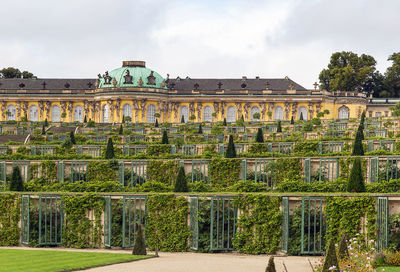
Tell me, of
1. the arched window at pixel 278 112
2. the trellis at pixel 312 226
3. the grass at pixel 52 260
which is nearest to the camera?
the grass at pixel 52 260

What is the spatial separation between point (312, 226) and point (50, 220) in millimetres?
8081

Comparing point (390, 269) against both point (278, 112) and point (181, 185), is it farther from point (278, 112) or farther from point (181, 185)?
point (278, 112)

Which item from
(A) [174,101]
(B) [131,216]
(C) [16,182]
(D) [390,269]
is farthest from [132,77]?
(D) [390,269]

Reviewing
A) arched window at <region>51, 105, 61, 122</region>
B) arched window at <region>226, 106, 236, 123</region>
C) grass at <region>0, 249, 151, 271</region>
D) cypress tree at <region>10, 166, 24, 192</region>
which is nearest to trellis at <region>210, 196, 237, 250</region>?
grass at <region>0, 249, 151, 271</region>

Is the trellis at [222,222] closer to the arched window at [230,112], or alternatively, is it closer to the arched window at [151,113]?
the arched window at [151,113]

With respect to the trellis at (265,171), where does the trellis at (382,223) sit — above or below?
below

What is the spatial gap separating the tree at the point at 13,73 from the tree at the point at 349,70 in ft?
135

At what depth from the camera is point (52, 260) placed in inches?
711

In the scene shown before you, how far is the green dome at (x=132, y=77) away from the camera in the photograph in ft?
300

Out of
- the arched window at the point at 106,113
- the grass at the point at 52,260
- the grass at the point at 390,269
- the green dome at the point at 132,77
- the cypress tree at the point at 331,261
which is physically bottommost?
the grass at the point at 52,260

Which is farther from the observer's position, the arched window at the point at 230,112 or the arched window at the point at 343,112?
the arched window at the point at 343,112

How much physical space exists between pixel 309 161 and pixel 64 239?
9.82m

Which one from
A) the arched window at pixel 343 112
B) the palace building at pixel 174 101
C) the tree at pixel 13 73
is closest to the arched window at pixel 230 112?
the palace building at pixel 174 101

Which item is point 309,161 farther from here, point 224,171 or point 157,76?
point 157,76
